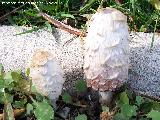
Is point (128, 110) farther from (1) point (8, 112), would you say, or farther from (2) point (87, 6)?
(2) point (87, 6)

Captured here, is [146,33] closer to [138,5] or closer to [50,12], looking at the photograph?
[138,5]

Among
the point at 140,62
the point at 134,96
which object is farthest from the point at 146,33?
the point at 134,96

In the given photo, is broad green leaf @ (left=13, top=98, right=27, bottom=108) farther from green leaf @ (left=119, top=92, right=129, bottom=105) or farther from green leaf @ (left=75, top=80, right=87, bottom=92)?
green leaf @ (left=119, top=92, right=129, bottom=105)

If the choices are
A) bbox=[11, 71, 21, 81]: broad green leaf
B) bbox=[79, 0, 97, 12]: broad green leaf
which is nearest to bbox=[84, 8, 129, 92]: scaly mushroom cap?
bbox=[11, 71, 21, 81]: broad green leaf

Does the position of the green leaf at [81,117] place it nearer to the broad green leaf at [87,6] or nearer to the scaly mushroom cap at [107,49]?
the scaly mushroom cap at [107,49]

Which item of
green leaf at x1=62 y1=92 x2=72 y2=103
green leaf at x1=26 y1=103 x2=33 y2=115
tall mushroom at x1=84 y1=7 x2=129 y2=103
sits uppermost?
tall mushroom at x1=84 y1=7 x2=129 y2=103

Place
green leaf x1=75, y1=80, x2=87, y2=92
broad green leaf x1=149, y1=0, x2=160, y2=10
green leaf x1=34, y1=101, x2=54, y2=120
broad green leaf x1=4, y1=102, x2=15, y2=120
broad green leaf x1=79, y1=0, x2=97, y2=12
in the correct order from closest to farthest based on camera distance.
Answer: green leaf x1=34, y1=101, x2=54, y2=120
broad green leaf x1=4, y1=102, x2=15, y2=120
green leaf x1=75, y1=80, x2=87, y2=92
broad green leaf x1=149, y1=0, x2=160, y2=10
broad green leaf x1=79, y1=0, x2=97, y2=12
